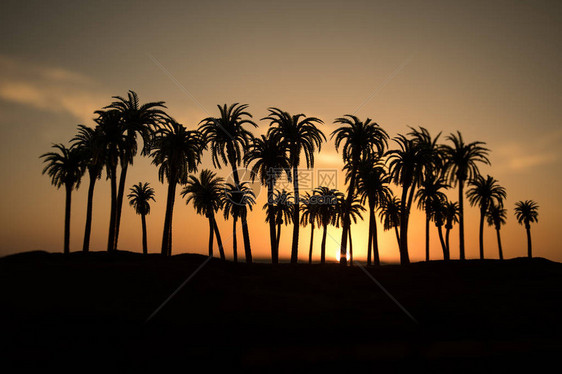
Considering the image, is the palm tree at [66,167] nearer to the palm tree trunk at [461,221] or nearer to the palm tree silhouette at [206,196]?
the palm tree silhouette at [206,196]

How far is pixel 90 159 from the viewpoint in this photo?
38.8 metres

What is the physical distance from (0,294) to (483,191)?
56757 mm

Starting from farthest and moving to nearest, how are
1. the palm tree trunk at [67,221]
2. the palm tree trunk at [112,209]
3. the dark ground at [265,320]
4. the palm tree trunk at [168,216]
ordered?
1. the palm tree trunk at [67,221]
2. the palm tree trunk at [168,216]
3. the palm tree trunk at [112,209]
4. the dark ground at [265,320]

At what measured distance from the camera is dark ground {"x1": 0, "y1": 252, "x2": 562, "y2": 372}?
37.8 ft

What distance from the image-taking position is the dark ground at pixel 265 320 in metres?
11.5

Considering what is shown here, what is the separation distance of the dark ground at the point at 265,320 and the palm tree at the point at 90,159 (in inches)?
657

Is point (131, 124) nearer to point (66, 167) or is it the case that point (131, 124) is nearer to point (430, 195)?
point (66, 167)

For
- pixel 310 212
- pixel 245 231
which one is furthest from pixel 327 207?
pixel 245 231

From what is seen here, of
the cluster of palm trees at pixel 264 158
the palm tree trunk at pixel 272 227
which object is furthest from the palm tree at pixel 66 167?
the palm tree trunk at pixel 272 227

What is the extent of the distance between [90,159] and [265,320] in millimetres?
31828

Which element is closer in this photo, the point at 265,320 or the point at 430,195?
the point at 265,320

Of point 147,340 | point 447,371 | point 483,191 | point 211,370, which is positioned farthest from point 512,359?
point 483,191

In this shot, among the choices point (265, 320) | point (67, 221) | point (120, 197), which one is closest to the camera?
point (265, 320)

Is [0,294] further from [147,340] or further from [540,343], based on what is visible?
[540,343]
